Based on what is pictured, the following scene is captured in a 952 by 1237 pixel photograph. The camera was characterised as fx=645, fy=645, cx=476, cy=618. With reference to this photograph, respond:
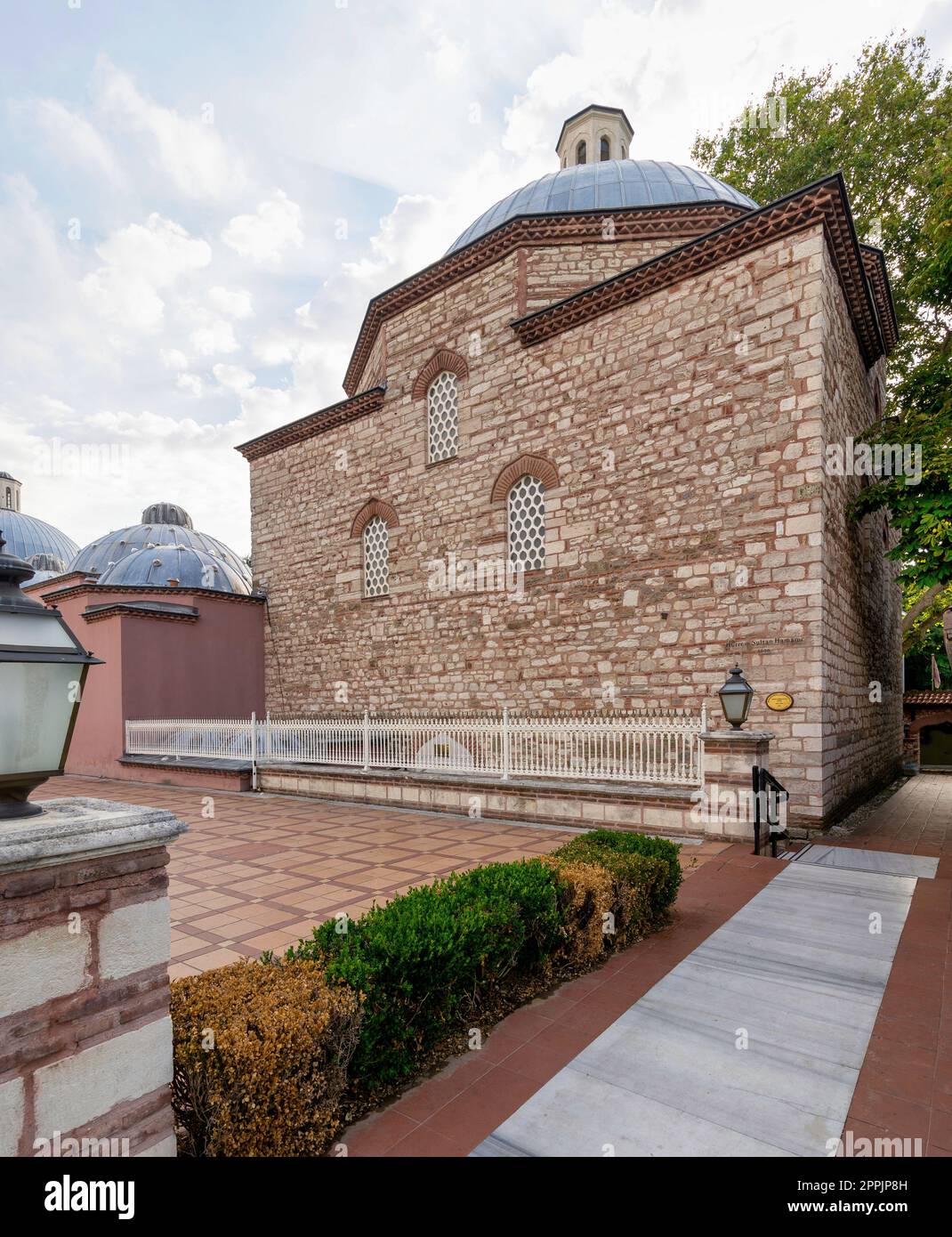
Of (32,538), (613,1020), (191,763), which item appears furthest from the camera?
(32,538)

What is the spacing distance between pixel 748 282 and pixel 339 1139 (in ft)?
32.9

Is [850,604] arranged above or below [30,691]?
above

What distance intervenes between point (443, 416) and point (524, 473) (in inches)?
109

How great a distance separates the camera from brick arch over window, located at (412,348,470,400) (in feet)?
41.6

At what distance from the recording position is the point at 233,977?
2.63 m

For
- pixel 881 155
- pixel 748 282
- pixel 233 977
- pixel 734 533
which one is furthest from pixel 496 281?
pixel 233 977

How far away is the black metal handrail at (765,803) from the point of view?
668 cm

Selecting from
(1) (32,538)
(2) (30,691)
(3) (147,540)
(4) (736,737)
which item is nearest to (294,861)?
(4) (736,737)

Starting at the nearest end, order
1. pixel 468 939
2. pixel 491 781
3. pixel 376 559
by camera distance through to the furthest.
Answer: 1. pixel 468 939
2. pixel 491 781
3. pixel 376 559

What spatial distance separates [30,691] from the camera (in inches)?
71.1

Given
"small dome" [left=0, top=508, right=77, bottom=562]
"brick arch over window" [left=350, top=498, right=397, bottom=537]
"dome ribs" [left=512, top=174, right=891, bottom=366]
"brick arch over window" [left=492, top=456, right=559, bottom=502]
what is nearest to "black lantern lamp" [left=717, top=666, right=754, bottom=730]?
"brick arch over window" [left=492, top=456, right=559, bottom=502]

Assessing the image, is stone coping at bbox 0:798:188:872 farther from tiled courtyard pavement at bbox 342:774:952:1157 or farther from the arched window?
the arched window

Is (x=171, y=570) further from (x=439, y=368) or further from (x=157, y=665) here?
(x=439, y=368)

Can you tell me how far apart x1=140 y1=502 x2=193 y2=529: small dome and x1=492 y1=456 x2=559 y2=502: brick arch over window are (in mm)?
16474
